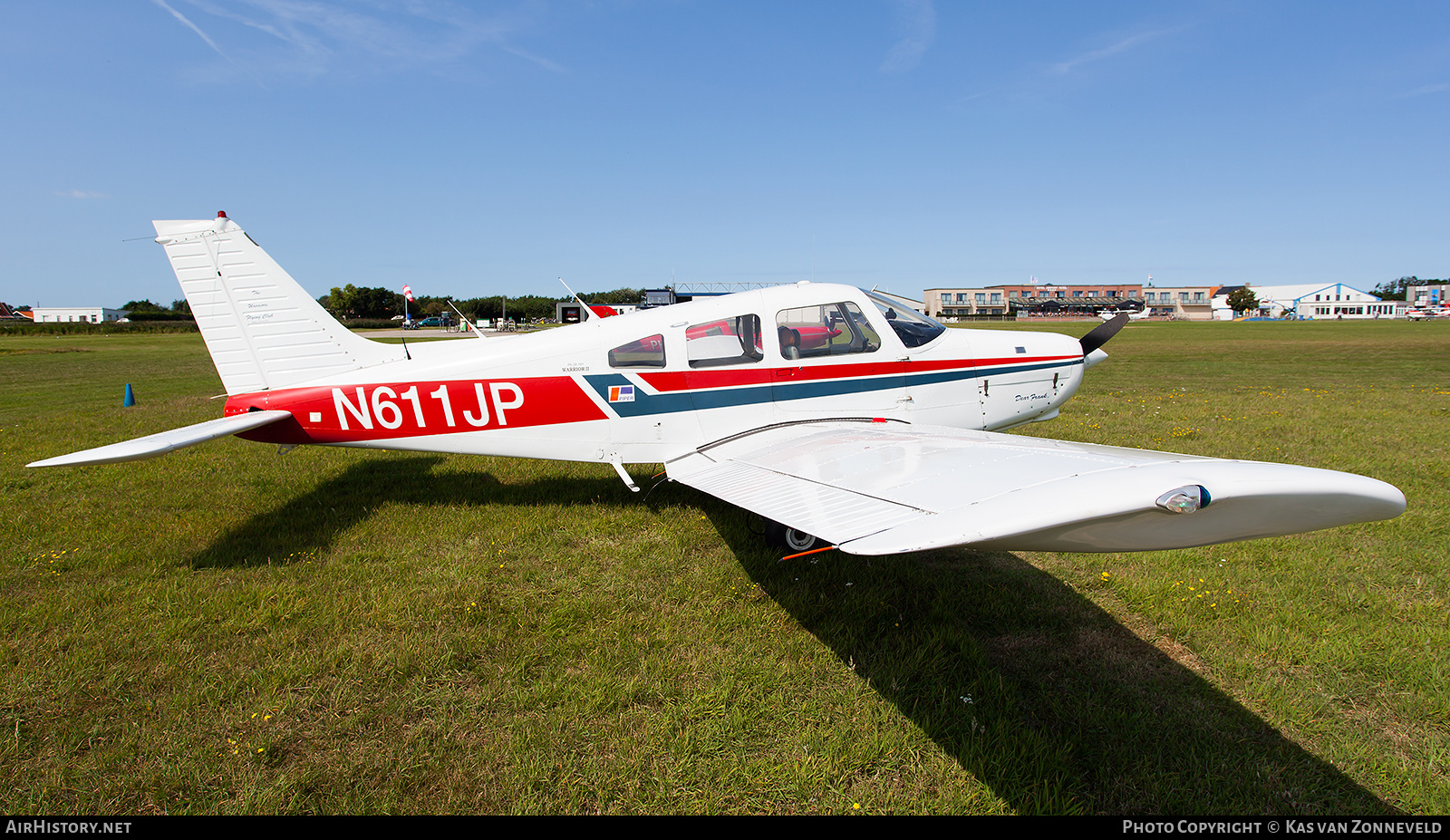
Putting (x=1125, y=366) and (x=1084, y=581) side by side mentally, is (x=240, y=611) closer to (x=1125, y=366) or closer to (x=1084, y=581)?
(x=1084, y=581)

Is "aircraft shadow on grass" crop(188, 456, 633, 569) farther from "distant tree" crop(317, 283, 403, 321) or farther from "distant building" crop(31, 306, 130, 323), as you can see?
"distant building" crop(31, 306, 130, 323)

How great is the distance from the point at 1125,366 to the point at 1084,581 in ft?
62.7

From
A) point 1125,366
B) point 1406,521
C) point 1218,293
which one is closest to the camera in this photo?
point 1406,521

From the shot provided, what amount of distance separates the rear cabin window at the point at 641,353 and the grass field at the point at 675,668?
1.44 m

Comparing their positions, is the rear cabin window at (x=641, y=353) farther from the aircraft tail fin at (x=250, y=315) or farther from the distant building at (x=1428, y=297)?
the distant building at (x=1428, y=297)

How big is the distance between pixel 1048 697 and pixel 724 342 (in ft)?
11.4

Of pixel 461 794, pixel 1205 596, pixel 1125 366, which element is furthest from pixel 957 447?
pixel 1125 366

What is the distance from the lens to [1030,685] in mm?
3279

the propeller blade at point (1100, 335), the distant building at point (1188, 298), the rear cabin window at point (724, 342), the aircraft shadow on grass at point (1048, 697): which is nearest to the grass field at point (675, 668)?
the aircraft shadow on grass at point (1048, 697)

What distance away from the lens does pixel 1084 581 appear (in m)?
4.52

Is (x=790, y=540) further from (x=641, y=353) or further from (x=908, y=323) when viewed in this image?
(x=908, y=323)

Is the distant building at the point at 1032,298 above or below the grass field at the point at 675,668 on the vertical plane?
above

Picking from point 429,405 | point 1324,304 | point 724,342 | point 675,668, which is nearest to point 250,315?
point 429,405

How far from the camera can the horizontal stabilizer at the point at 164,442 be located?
378 centimetres
